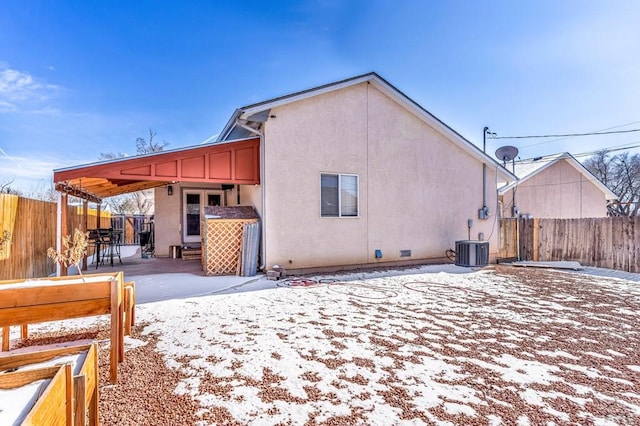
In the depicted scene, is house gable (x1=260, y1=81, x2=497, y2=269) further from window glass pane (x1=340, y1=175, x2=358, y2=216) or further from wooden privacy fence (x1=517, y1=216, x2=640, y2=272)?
wooden privacy fence (x1=517, y1=216, x2=640, y2=272)

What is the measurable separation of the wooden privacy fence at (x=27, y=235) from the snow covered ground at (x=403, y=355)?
244cm

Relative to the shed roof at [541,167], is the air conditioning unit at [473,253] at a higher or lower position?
lower

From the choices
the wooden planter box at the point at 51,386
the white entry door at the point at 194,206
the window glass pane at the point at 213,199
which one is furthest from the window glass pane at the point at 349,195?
the wooden planter box at the point at 51,386

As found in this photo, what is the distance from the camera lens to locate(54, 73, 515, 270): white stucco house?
8305mm

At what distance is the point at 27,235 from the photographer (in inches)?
265

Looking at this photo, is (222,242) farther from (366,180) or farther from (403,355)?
(403,355)

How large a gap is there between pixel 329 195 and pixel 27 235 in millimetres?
6823

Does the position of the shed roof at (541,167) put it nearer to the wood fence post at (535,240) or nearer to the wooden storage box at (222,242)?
the wood fence post at (535,240)

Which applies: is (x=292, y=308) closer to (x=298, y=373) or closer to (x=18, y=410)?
(x=298, y=373)

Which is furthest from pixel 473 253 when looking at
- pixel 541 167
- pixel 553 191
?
pixel 553 191

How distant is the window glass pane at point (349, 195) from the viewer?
366 inches

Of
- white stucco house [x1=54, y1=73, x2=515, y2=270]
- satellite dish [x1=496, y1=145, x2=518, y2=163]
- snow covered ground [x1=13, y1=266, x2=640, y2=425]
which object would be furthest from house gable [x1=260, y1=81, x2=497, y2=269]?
snow covered ground [x1=13, y1=266, x2=640, y2=425]

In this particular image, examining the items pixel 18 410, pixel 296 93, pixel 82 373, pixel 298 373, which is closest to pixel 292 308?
pixel 298 373

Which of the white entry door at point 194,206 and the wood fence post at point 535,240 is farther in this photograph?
the white entry door at point 194,206
